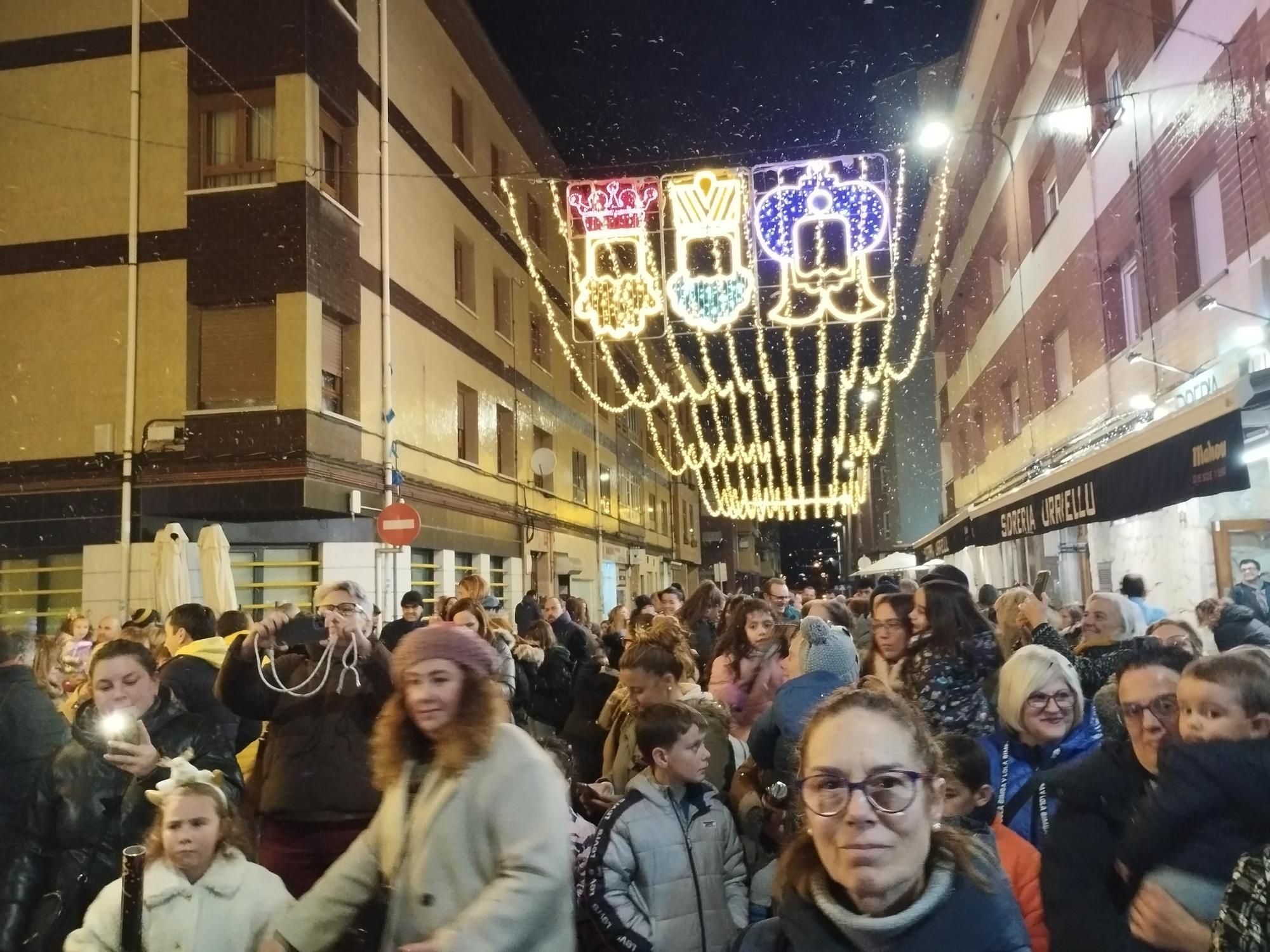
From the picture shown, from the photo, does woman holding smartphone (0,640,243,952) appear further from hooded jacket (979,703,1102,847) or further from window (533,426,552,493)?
window (533,426,552,493)

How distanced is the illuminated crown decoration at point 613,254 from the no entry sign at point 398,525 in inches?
143

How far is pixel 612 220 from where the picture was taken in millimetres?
13812

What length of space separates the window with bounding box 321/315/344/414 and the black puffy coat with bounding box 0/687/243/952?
429 inches

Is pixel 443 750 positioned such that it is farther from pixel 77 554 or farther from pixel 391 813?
pixel 77 554

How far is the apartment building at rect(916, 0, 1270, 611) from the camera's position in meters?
8.23

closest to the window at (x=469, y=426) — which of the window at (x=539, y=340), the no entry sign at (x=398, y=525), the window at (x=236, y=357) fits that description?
the window at (x=539, y=340)

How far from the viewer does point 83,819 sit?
12.7ft

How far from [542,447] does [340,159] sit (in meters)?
10.8

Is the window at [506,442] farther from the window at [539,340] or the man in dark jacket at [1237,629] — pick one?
the man in dark jacket at [1237,629]

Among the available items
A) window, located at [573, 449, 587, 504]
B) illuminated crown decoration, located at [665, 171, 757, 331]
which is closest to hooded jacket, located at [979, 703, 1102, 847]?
illuminated crown decoration, located at [665, 171, 757, 331]

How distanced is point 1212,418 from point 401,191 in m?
14.4

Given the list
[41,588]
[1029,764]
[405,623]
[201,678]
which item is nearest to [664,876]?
[1029,764]

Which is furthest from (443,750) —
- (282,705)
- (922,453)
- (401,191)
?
(922,453)

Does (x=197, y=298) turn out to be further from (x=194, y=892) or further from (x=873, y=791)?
(x=873, y=791)
